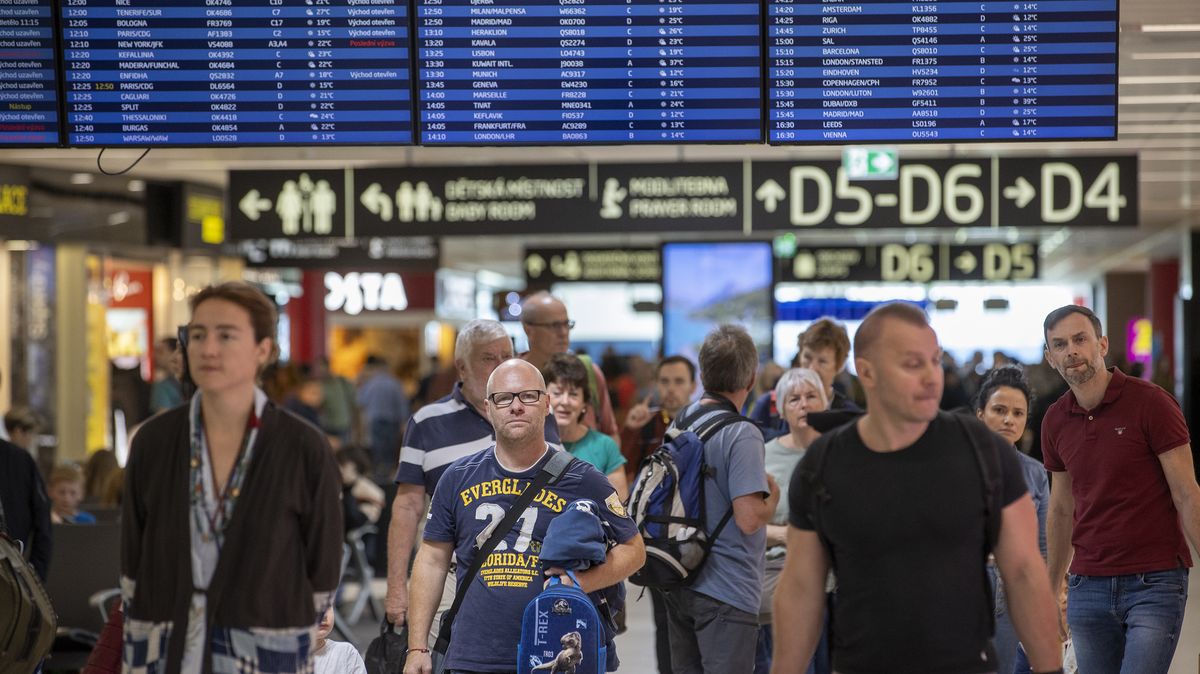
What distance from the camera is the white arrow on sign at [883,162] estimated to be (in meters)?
8.81

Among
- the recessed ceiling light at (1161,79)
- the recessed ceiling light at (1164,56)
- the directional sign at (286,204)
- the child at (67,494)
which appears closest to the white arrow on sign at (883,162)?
the recessed ceiling light at (1164,56)

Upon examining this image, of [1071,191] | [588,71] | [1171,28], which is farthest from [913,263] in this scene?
[588,71]

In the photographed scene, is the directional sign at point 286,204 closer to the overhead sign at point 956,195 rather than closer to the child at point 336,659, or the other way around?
the overhead sign at point 956,195

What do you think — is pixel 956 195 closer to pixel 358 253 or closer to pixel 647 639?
pixel 647 639

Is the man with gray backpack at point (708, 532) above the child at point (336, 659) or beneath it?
above

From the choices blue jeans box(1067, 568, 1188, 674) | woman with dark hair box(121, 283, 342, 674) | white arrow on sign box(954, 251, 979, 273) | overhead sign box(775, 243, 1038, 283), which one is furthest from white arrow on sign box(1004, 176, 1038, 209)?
white arrow on sign box(954, 251, 979, 273)

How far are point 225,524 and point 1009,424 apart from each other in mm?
2941

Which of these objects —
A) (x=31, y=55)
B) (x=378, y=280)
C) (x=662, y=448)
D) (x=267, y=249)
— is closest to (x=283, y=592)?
(x=662, y=448)

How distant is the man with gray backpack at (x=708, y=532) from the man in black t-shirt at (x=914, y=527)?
159 centimetres

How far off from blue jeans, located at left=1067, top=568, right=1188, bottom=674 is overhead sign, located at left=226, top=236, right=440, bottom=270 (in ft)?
34.4

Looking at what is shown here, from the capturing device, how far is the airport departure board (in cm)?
576

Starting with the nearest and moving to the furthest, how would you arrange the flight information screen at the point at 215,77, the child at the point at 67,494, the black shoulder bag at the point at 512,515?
the black shoulder bag at the point at 512,515
the flight information screen at the point at 215,77
the child at the point at 67,494

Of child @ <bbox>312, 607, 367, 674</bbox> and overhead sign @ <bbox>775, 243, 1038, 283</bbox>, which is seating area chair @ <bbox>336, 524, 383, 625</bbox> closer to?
child @ <bbox>312, 607, 367, 674</bbox>

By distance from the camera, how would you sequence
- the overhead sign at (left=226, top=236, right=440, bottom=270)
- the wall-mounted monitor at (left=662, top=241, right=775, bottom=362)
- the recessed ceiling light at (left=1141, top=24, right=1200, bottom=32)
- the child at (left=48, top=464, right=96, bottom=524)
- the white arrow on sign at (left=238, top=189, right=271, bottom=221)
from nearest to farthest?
the recessed ceiling light at (left=1141, top=24, right=1200, bottom=32)
the child at (left=48, top=464, right=96, bottom=524)
the white arrow on sign at (left=238, top=189, right=271, bottom=221)
the wall-mounted monitor at (left=662, top=241, right=775, bottom=362)
the overhead sign at (left=226, top=236, right=440, bottom=270)
